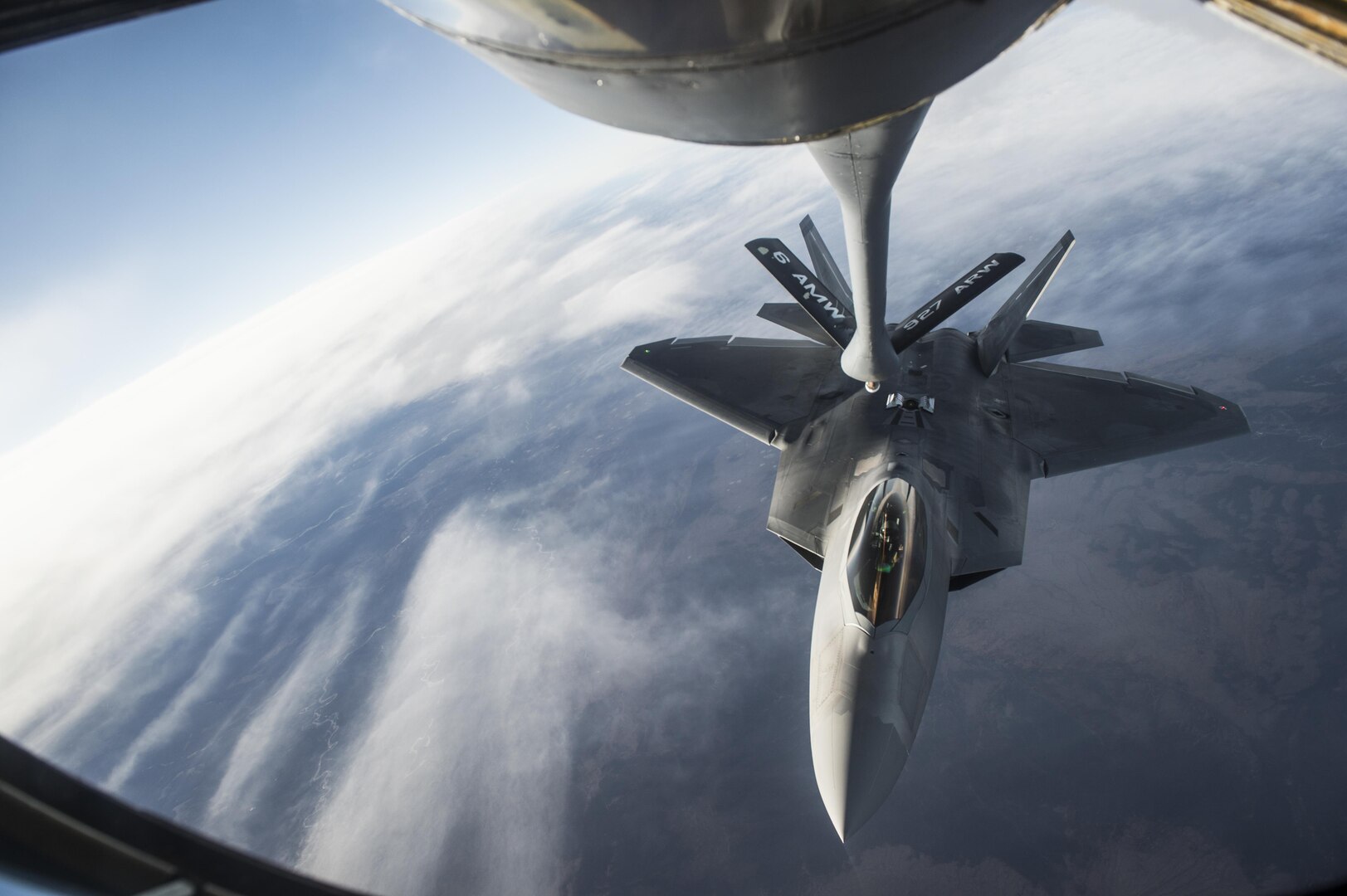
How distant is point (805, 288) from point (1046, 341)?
8.56m

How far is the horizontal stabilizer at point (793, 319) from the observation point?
16.6 meters

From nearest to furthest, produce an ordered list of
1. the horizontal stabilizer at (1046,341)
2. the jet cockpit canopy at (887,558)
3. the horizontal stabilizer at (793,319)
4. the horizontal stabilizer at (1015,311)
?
the jet cockpit canopy at (887,558) → the horizontal stabilizer at (1015,311) → the horizontal stabilizer at (1046,341) → the horizontal stabilizer at (793,319)

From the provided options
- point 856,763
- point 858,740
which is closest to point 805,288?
point 858,740

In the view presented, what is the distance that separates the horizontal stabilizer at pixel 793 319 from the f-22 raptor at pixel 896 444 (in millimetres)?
64

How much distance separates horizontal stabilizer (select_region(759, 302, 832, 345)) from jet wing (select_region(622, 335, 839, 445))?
375 mm

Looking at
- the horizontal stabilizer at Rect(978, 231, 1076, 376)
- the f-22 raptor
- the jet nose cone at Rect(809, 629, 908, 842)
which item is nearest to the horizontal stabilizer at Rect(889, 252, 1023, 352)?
the f-22 raptor

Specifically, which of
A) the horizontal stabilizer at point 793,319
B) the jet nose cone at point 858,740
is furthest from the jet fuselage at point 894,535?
the horizontal stabilizer at point 793,319

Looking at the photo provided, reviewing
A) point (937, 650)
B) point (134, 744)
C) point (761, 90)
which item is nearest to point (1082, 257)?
point (937, 650)

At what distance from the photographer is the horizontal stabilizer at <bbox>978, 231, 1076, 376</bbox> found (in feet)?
46.1

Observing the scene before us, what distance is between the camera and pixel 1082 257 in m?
65.2

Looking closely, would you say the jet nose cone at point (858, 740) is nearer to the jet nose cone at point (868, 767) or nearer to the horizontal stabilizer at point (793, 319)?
the jet nose cone at point (868, 767)

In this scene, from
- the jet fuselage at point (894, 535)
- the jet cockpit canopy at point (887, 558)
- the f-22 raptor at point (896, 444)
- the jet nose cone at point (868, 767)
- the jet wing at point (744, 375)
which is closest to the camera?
the jet nose cone at point (868, 767)

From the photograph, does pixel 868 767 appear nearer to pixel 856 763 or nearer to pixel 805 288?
pixel 856 763

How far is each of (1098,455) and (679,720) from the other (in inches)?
1106
